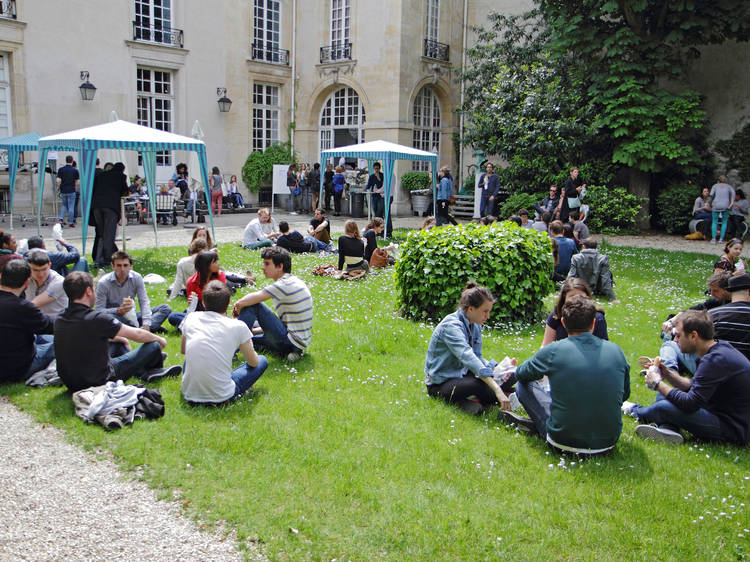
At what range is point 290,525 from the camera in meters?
3.64

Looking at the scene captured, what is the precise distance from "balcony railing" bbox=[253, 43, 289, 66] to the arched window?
2377 mm

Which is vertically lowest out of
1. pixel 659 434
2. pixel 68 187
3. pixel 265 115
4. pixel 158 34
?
pixel 659 434

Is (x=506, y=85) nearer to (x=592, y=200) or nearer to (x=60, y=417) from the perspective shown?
(x=592, y=200)

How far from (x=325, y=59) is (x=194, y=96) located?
208 inches

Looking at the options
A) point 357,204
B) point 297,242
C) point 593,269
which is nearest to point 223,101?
point 357,204

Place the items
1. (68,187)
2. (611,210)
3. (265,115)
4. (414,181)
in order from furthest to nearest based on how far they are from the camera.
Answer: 1. (265,115)
2. (414,181)
3. (611,210)
4. (68,187)

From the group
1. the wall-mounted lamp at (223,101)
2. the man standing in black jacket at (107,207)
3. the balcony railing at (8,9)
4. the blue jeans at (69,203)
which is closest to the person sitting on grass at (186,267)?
the man standing in black jacket at (107,207)

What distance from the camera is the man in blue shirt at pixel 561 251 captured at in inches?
406

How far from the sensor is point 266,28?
993 inches

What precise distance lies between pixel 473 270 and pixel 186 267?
3.70 m

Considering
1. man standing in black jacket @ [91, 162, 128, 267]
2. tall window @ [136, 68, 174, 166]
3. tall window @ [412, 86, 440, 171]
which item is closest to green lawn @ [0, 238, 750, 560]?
man standing in black jacket @ [91, 162, 128, 267]

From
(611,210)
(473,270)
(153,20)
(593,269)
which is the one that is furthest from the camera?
(153,20)

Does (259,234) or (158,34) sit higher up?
(158,34)

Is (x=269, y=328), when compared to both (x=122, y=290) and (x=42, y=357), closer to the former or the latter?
(x=122, y=290)
